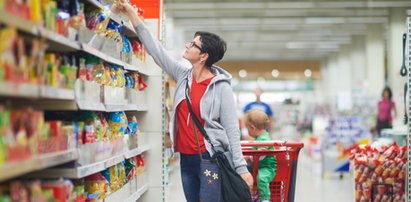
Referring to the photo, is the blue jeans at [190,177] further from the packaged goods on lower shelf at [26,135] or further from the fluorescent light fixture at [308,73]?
the fluorescent light fixture at [308,73]

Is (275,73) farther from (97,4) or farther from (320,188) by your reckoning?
(97,4)

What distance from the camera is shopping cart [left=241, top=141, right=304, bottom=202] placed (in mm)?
4463


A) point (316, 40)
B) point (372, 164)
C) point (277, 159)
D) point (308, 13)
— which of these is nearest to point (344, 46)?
point (316, 40)

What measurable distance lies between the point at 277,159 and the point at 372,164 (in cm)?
184

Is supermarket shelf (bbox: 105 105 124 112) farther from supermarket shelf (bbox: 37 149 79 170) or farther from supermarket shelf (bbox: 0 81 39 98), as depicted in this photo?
supermarket shelf (bbox: 0 81 39 98)

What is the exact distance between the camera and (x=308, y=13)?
1855 cm

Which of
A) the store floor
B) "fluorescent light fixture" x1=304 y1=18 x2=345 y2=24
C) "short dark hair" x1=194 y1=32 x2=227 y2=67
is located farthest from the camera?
"fluorescent light fixture" x1=304 y1=18 x2=345 y2=24

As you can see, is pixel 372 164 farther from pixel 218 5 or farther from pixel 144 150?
pixel 218 5

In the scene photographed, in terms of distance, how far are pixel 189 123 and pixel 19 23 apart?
1.75 meters

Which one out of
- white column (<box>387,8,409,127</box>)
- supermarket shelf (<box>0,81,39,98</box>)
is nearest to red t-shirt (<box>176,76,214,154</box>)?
supermarket shelf (<box>0,81,39,98</box>)

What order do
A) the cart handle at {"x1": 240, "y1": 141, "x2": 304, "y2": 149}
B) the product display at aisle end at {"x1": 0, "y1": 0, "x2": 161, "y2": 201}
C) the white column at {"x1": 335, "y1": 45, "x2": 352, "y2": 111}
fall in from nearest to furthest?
the product display at aisle end at {"x1": 0, "y1": 0, "x2": 161, "y2": 201} → the cart handle at {"x1": 240, "y1": 141, "x2": 304, "y2": 149} → the white column at {"x1": 335, "y1": 45, "x2": 352, "y2": 111}

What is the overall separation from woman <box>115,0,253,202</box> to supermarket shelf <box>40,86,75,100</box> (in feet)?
3.38

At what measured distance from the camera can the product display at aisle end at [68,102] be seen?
8.02ft

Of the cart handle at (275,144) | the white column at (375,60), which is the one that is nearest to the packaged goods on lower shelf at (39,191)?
the cart handle at (275,144)
